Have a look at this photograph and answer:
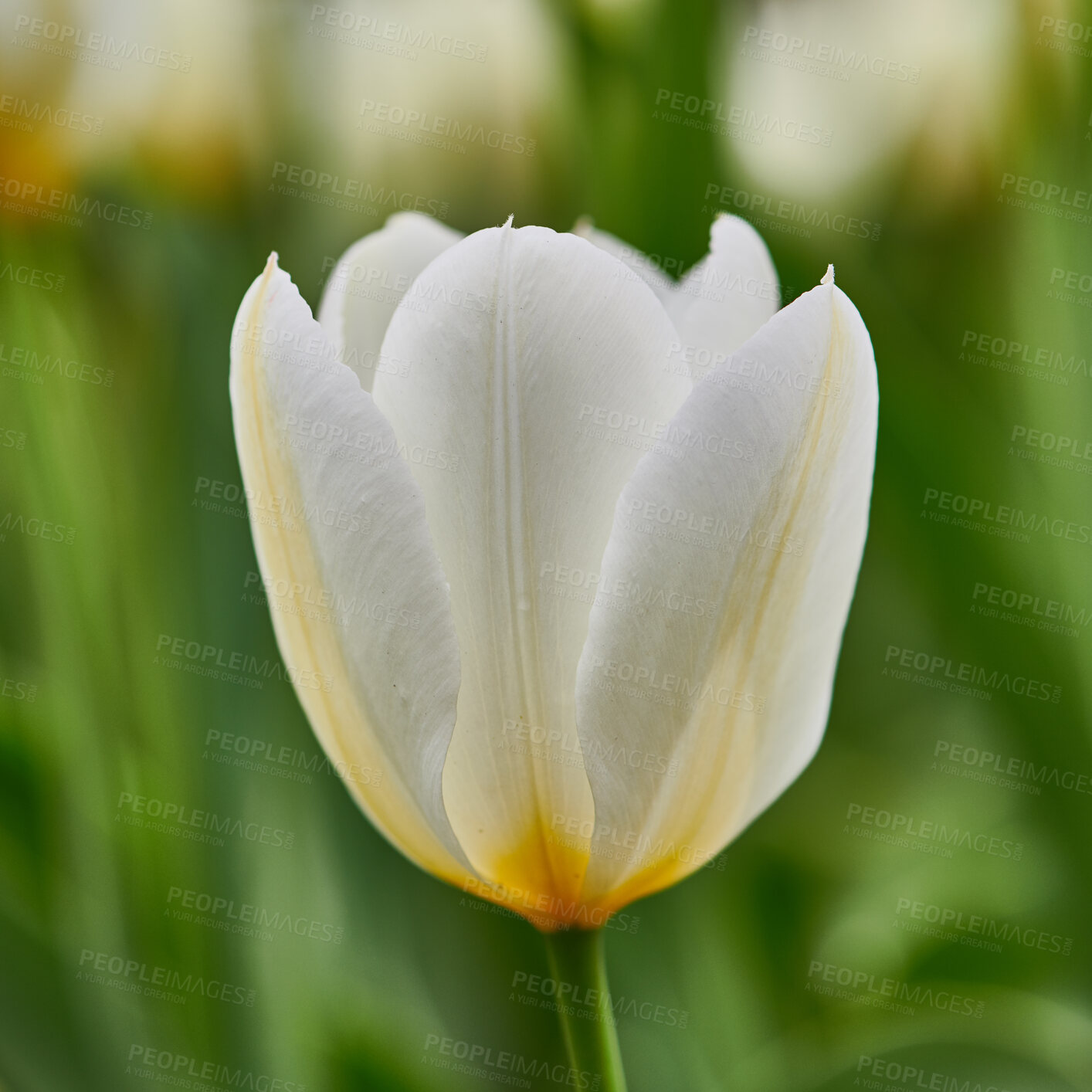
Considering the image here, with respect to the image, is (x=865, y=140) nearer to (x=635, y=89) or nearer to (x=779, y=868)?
(x=635, y=89)

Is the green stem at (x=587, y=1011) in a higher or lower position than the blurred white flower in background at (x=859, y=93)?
lower

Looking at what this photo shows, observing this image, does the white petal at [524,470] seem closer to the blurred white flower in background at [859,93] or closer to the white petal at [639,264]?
the white petal at [639,264]

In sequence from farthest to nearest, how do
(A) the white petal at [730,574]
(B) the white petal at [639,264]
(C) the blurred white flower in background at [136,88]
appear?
(C) the blurred white flower in background at [136,88], (B) the white petal at [639,264], (A) the white petal at [730,574]

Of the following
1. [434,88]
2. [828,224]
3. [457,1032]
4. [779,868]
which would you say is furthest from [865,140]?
[457,1032]

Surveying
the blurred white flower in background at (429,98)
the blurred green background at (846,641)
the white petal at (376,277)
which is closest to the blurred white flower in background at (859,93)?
the blurred green background at (846,641)

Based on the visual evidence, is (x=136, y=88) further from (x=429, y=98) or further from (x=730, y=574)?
(x=730, y=574)

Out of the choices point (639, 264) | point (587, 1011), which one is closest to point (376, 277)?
point (639, 264)

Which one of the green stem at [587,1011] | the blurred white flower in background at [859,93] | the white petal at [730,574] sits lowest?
the green stem at [587,1011]
